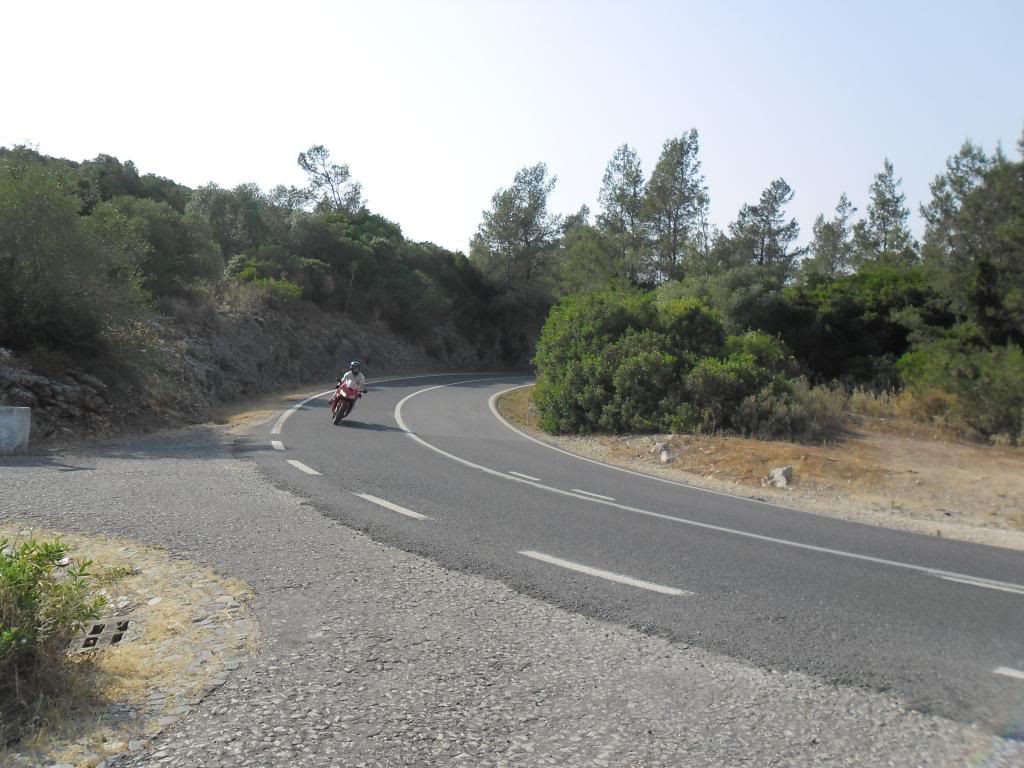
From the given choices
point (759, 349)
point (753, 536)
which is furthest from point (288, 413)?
point (753, 536)

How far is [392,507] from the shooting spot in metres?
8.66

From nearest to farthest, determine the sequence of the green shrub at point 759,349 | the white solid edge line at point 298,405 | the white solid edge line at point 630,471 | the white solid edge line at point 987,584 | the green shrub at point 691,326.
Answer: the white solid edge line at point 987,584 → the white solid edge line at point 630,471 → the white solid edge line at point 298,405 → the green shrub at point 691,326 → the green shrub at point 759,349

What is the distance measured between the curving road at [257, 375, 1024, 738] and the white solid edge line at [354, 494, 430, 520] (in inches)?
1.8

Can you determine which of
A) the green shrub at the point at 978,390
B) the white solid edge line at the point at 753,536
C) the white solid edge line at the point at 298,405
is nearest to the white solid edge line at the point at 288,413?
the white solid edge line at the point at 298,405

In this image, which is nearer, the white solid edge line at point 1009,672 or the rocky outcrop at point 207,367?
the white solid edge line at point 1009,672

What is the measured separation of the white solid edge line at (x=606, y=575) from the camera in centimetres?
587

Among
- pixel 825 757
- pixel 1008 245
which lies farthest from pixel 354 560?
pixel 1008 245

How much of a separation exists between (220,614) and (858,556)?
6175 mm

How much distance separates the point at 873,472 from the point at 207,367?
67.4 feet

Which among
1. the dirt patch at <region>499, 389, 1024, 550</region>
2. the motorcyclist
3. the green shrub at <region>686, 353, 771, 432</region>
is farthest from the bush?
the green shrub at <region>686, 353, 771, 432</region>

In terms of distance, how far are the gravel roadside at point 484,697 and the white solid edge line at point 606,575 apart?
2.90ft

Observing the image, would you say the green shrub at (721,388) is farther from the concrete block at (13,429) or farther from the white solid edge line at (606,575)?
the concrete block at (13,429)

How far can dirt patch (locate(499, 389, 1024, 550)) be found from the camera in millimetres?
11297

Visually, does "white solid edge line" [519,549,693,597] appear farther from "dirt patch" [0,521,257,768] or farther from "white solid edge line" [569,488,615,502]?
"white solid edge line" [569,488,615,502]
